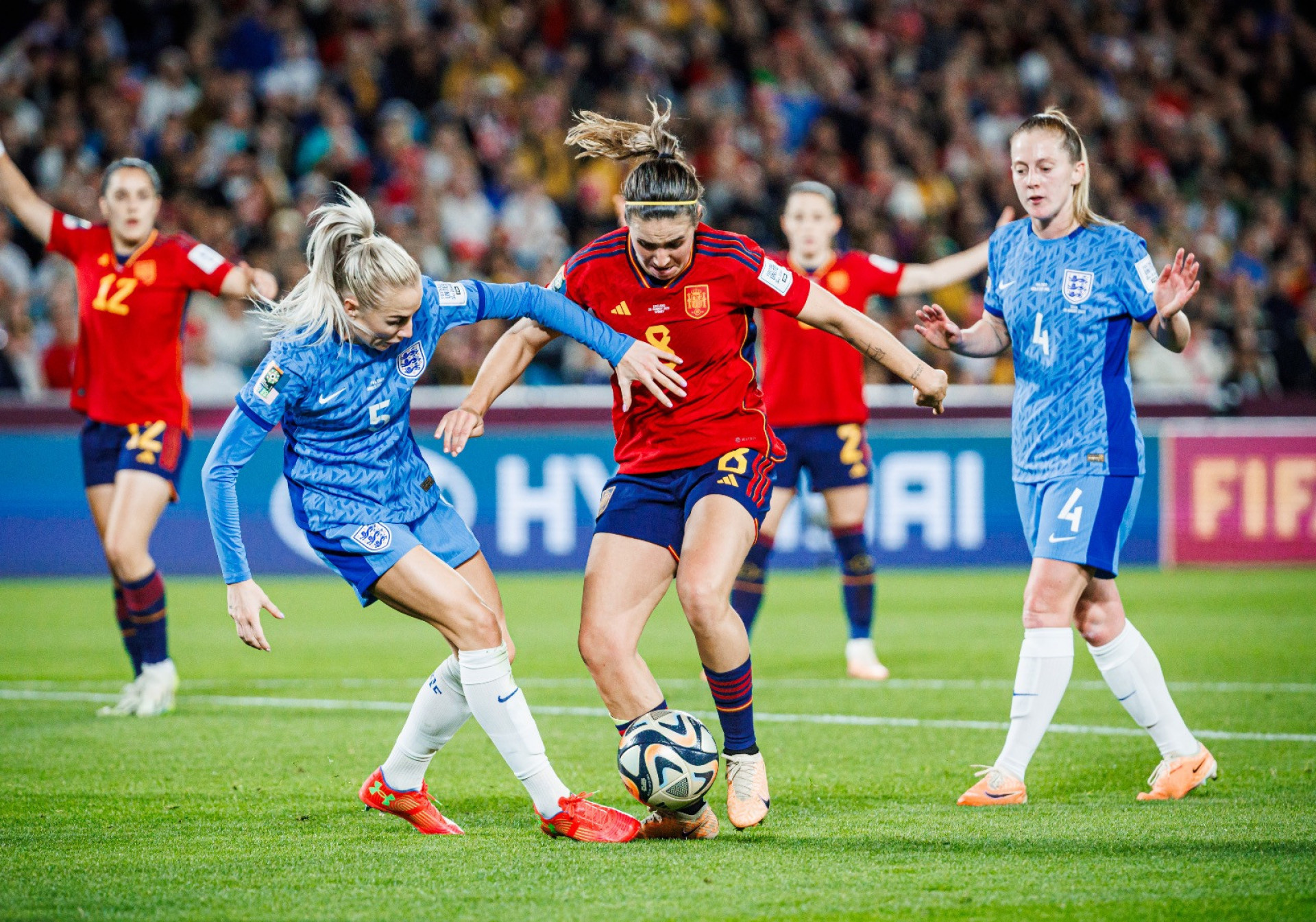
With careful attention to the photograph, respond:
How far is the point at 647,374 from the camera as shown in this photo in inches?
203

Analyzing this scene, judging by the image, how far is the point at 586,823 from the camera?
5012 mm

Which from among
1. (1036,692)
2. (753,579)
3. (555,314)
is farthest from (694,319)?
(753,579)

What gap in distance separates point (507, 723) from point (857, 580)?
4.44 m

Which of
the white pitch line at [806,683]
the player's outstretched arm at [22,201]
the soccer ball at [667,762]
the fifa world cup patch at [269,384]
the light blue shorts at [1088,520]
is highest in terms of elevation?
the player's outstretched arm at [22,201]

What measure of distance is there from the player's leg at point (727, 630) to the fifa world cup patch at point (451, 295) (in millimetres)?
1072

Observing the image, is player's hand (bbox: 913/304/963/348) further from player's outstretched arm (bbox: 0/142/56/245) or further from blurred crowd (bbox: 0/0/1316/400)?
blurred crowd (bbox: 0/0/1316/400)

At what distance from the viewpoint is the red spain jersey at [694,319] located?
5398 millimetres

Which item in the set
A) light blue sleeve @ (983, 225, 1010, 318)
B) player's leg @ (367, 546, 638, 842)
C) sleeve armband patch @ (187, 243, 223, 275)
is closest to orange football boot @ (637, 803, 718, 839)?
player's leg @ (367, 546, 638, 842)

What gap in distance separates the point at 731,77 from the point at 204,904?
17033mm

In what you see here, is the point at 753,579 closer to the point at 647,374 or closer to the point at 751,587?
the point at 751,587

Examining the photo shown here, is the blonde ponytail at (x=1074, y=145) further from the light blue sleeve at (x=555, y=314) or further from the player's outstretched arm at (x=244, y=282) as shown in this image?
the player's outstretched arm at (x=244, y=282)

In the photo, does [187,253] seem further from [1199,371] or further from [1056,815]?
[1199,371]

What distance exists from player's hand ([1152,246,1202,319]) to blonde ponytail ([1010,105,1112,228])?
34 cm

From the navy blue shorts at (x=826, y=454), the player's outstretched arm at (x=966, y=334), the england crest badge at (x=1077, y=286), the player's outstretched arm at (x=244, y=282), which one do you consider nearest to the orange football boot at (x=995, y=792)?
the player's outstretched arm at (x=966, y=334)
